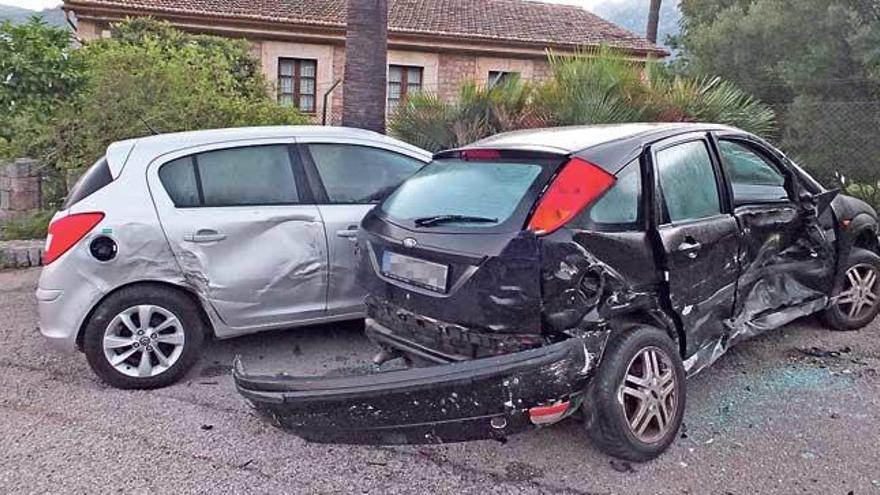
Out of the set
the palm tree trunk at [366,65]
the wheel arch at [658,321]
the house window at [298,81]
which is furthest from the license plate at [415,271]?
the house window at [298,81]

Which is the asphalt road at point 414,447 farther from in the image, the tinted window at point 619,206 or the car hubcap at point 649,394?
the tinted window at point 619,206

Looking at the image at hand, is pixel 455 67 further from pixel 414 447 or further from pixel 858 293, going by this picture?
pixel 414 447

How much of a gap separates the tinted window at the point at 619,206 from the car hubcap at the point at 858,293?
2.62 meters

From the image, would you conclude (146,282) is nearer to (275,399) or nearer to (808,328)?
(275,399)

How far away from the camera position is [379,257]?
3.64m

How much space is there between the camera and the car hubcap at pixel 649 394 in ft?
10.5

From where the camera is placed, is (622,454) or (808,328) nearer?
(622,454)

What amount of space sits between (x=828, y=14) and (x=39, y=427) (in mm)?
12149

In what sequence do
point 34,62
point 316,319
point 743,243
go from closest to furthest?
1. point 743,243
2. point 316,319
3. point 34,62

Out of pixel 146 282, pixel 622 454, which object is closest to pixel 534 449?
pixel 622 454

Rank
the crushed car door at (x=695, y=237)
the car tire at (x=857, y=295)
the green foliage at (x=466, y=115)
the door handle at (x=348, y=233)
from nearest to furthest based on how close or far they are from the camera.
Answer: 1. the crushed car door at (x=695, y=237)
2. the door handle at (x=348, y=233)
3. the car tire at (x=857, y=295)
4. the green foliage at (x=466, y=115)

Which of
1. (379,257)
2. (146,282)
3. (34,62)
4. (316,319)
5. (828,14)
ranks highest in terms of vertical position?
(828,14)

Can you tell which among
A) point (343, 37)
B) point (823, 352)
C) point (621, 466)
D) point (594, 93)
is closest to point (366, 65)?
point (594, 93)

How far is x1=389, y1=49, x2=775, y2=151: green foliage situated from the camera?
793 centimetres
